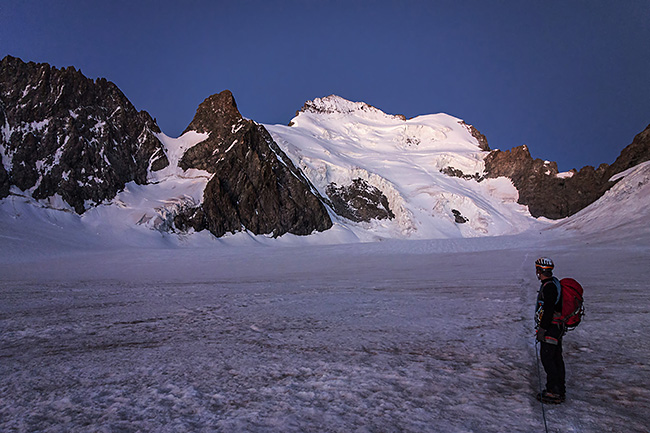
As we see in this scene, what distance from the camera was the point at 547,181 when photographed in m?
87.2

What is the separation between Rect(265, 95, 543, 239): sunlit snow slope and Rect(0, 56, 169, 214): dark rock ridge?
3175 cm

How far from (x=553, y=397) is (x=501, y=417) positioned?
649 millimetres

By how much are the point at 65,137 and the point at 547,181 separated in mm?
89592

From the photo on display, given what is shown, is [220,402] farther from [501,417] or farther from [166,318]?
[166,318]

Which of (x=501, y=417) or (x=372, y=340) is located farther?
(x=372, y=340)

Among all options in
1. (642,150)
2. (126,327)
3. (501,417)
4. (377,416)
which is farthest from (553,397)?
(642,150)

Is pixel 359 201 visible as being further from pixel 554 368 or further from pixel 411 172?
pixel 554 368

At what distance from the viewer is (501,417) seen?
3576 mm

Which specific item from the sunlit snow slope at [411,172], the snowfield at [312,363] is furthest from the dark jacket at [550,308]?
the sunlit snow slope at [411,172]

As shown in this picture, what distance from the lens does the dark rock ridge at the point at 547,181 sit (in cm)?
7931

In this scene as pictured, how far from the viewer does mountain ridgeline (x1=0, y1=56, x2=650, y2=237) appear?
51344mm

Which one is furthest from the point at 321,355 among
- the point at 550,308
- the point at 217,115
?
the point at 217,115

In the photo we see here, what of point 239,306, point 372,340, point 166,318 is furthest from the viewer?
point 239,306

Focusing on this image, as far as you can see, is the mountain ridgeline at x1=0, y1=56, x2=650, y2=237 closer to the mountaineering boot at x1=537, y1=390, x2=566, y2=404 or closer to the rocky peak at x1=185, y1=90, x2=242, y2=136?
the rocky peak at x1=185, y1=90, x2=242, y2=136
